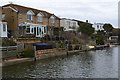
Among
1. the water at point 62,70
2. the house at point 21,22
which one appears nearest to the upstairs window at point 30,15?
the house at point 21,22

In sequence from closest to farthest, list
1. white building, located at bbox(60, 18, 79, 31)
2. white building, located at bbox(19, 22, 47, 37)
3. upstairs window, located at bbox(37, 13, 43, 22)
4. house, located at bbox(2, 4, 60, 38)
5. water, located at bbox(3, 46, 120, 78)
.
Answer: water, located at bbox(3, 46, 120, 78), white building, located at bbox(19, 22, 47, 37), house, located at bbox(2, 4, 60, 38), upstairs window, located at bbox(37, 13, 43, 22), white building, located at bbox(60, 18, 79, 31)

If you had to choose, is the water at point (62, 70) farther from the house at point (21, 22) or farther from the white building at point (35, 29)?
the white building at point (35, 29)

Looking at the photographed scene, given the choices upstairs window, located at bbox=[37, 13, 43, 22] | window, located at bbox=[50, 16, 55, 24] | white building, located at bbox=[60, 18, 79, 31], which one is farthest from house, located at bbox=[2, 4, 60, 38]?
white building, located at bbox=[60, 18, 79, 31]

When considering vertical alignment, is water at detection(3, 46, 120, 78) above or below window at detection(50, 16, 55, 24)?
below

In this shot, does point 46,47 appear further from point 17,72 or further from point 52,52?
point 17,72

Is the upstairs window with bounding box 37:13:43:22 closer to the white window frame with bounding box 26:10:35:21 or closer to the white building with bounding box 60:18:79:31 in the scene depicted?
the white window frame with bounding box 26:10:35:21

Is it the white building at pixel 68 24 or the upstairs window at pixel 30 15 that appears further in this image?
the white building at pixel 68 24

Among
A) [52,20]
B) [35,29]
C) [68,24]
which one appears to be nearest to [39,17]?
[52,20]

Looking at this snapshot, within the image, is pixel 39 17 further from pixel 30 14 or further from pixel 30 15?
pixel 30 14

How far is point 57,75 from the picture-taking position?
797 inches

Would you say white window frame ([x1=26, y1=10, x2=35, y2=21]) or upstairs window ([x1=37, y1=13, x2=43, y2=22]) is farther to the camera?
upstairs window ([x1=37, y1=13, x2=43, y2=22])

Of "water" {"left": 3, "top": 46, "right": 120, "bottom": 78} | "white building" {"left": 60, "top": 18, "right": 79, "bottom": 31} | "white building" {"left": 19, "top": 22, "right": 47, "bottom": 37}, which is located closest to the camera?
"water" {"left": 3, "top": 46, "right": 120, "bottom": 78}

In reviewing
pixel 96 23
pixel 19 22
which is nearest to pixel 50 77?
pixel 19 22

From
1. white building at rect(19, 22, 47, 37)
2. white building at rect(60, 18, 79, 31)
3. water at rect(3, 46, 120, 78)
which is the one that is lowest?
water at rect(3, 46, 120, 78)
